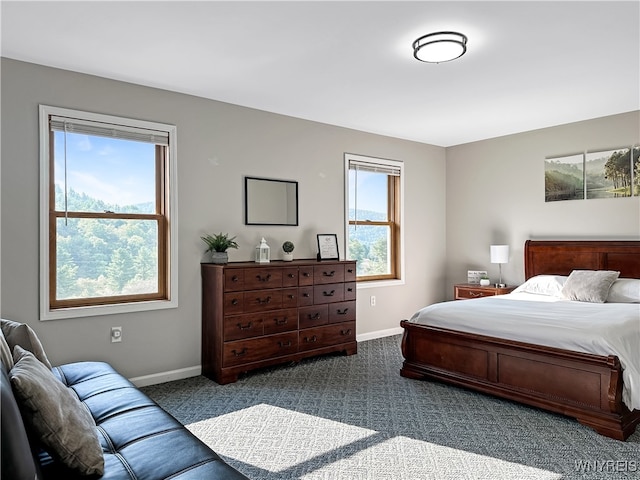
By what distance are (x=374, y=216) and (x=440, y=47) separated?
9.44 feet

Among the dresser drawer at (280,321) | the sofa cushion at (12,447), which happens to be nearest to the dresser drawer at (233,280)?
the dresser drawer at (280,321)

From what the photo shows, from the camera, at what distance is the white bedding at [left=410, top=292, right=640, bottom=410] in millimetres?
2883

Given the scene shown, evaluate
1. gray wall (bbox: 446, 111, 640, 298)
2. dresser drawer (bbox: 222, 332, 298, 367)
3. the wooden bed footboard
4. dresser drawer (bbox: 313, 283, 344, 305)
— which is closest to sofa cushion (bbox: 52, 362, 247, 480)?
dresser drawer (bbox: 222, 332, 298, 367)

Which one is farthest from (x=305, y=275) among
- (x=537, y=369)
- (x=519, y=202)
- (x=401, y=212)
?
(x=519, y=202)

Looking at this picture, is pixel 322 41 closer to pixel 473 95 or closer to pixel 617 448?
pixel 473 95

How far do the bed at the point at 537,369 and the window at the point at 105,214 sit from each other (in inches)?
86.7

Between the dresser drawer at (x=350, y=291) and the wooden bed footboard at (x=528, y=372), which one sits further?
the dresser drawer at (x=350, y=291)

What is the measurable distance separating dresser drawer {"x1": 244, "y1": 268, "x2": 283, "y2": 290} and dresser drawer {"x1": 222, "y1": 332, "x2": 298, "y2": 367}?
46cm

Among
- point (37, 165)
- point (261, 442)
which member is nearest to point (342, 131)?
point (37, 165)

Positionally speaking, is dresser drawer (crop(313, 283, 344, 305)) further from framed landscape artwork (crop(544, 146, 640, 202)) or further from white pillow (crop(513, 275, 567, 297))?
framed landscape artwork (crop(544, 146, 640, 202))

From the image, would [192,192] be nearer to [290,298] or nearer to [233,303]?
[233,303]

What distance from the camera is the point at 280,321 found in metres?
4.17

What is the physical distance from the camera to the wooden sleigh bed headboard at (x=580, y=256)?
4547mm

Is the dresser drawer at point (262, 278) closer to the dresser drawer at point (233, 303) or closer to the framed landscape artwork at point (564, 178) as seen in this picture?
the dresser drawer at point (233, 303)
